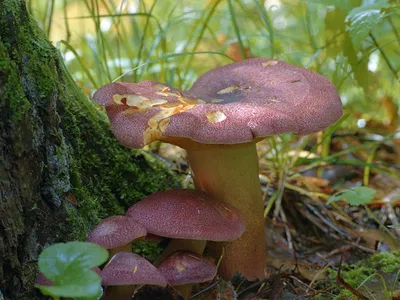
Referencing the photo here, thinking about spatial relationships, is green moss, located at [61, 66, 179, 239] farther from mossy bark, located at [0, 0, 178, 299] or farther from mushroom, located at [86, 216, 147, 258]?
mushroom, located at [86, 216, 147, 258]

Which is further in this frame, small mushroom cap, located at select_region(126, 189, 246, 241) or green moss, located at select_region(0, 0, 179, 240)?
small mushroom cap, located at select_region(126, 189, 246, 241)

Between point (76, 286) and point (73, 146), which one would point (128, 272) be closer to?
point (76, 286)

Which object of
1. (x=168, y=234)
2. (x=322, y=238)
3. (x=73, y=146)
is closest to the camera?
(x=168, y=234)

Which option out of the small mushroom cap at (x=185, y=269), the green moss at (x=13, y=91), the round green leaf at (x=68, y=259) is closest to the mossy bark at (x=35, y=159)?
the green moss at (x=13, y=91)

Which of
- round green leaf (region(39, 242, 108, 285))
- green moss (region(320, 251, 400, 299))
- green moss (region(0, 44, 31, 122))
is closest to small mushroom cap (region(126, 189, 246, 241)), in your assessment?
round green leaf (region(39, 242, 108, 285))

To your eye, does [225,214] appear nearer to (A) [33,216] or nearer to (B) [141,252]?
(B) [141,252]

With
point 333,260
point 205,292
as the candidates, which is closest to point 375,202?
point 333,260

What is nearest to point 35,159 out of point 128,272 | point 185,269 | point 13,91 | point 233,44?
point 13,91
